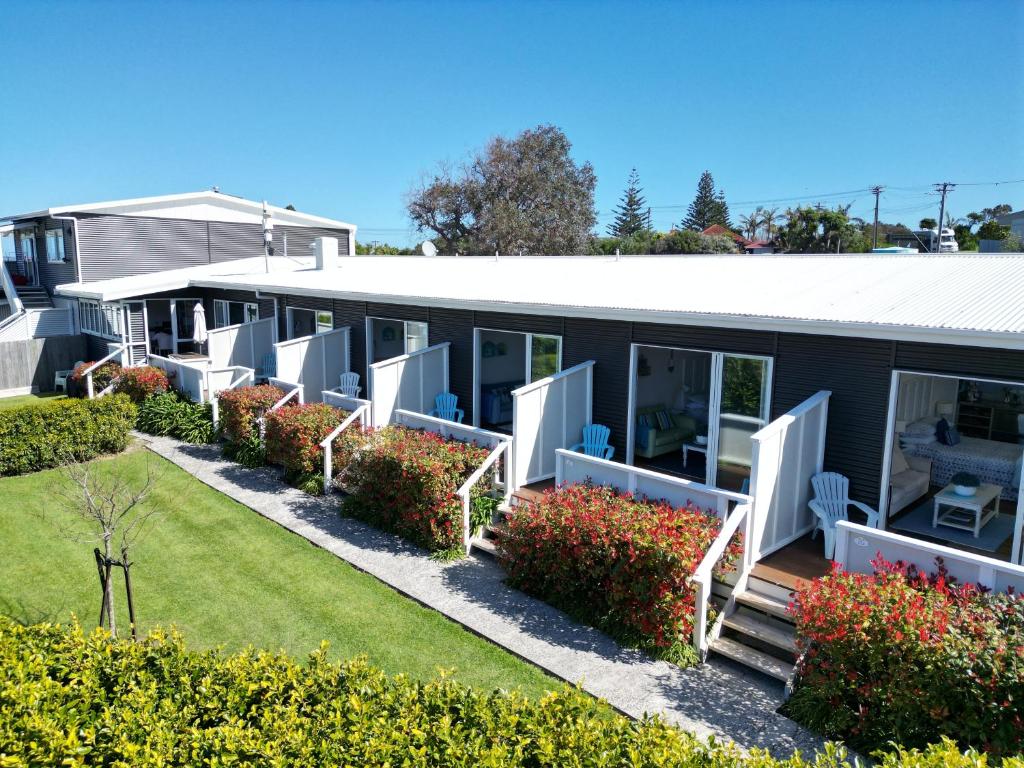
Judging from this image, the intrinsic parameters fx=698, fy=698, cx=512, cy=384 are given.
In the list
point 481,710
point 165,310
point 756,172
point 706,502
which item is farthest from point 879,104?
point 481,710

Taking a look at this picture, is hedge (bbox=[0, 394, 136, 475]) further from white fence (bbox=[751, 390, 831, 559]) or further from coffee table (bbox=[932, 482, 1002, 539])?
coffee table (bbox=[932, 482, 1002, 539])

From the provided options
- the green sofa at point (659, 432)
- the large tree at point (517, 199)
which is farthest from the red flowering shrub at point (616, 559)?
the large tree at point (517, 199)

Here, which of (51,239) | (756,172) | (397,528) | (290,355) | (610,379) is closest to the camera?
(397,528)

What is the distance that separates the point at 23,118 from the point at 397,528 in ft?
81.3

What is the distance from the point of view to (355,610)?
24.5ft

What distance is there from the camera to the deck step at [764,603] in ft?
21.5

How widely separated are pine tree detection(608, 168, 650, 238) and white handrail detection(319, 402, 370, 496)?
66.3 meters

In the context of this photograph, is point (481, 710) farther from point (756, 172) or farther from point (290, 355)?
point (756, 172)

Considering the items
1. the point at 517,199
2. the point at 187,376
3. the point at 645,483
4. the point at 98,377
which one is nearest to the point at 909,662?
the point at 645,483

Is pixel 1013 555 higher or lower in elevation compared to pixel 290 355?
lower

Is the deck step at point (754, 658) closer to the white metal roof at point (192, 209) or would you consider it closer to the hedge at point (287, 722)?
the hedge at point (287, 722)

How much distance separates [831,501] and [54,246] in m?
26.4

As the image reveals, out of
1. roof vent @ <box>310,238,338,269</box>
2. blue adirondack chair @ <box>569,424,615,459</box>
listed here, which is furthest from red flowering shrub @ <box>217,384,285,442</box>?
roof vent @ <box>310,238,338,269</box>

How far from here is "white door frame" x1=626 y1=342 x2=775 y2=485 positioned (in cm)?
870
